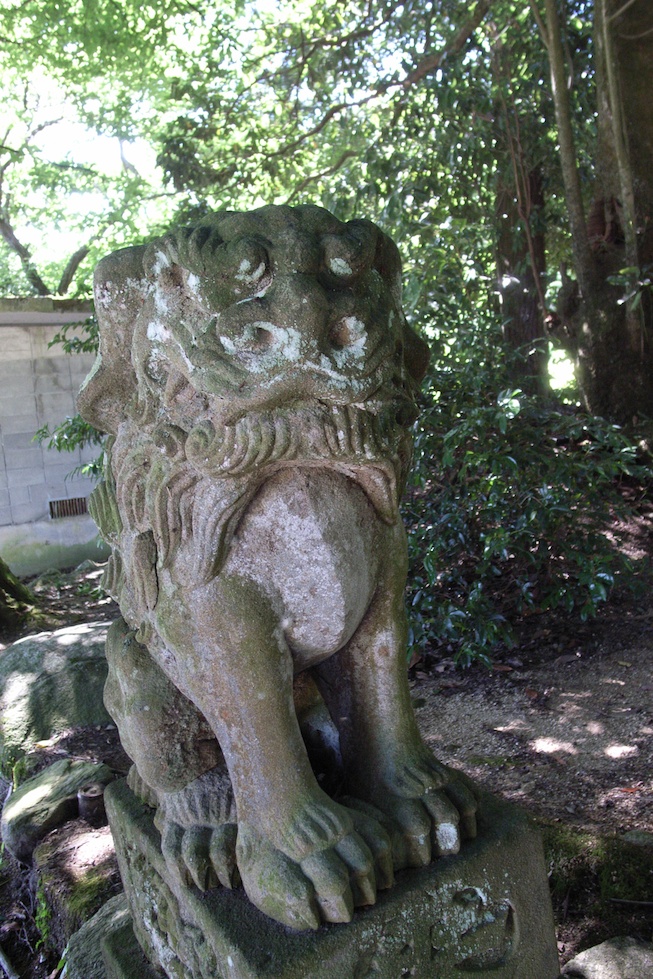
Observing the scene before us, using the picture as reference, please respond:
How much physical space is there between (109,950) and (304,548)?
3.84ft

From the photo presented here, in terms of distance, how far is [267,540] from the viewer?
1382 mm

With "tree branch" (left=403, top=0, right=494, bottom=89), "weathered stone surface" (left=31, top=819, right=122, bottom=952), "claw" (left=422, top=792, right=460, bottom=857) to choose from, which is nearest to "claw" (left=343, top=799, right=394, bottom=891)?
"claw" (left=422, top=792, right=460, bottom=857)

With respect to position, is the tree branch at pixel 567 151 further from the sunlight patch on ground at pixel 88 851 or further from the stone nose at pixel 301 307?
the sunlight patch on ground at pixel 88 851

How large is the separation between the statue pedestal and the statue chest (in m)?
0.47

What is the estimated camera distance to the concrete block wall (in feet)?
23.5

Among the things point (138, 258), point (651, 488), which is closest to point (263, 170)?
point (651, 488)

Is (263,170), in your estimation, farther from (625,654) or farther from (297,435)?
(297,435)

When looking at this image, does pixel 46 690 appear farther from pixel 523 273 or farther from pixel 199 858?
pixel 523 273

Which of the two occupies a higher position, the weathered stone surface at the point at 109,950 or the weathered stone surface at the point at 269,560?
the weathered stone surface at the point at 269,560

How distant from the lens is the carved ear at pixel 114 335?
55.4 inches

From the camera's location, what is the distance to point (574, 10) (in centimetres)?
514

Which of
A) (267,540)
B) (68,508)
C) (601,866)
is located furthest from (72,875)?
(68,508)

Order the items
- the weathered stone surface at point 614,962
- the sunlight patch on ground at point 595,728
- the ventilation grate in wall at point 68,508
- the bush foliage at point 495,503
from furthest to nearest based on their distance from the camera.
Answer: the ventilation grate in wall at point 68,508
the bush foliage at point 495,503
the sunlight patch on ground at point 595,728
the weathered stone surface at point 614,962

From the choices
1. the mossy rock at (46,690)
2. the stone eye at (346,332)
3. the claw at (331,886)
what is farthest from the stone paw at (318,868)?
the mossy rock at (46,690)
